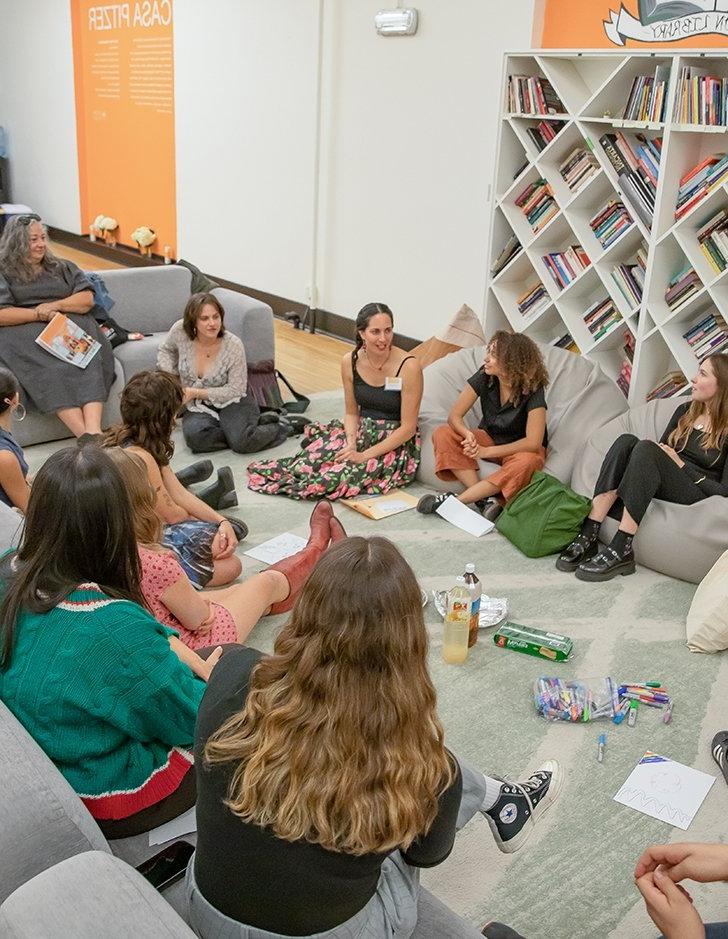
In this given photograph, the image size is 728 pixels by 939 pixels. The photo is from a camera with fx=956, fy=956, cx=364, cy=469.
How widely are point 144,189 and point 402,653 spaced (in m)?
8.46

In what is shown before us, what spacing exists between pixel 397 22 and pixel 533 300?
6.68 feet

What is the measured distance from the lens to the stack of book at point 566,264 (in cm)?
529

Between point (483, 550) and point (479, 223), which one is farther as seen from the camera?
point (479, 223)

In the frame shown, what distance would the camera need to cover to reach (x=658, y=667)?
10.6 ft

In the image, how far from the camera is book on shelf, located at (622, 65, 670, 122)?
4.56 metres

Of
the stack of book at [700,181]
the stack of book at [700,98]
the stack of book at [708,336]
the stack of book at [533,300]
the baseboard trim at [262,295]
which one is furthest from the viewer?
the baseboard trim at [262,295]

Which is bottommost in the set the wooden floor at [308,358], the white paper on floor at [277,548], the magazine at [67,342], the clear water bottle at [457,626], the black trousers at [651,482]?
the white paper on floor at [277,548]

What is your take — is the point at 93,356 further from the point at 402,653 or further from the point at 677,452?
the point at 402,653

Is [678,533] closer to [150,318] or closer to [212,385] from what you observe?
[212,385]

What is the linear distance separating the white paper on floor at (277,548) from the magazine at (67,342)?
1606 millimetres

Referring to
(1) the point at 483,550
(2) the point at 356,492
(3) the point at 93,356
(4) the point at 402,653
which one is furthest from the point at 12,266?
(4) the point at 402,653

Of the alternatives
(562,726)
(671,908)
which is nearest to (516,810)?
(671,908)

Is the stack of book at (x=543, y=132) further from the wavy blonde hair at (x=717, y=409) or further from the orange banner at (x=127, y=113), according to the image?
the orange banner at (x=127, y=113)

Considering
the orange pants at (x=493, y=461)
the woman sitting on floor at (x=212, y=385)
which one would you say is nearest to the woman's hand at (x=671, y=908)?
the orange pants at (x=493, y=461)
